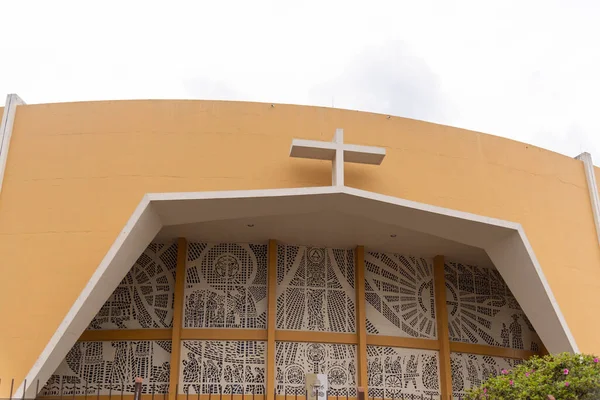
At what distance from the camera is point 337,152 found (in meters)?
8.77

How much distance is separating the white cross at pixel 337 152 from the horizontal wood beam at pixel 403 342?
2495 mm

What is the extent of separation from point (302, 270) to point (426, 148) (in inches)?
92.9

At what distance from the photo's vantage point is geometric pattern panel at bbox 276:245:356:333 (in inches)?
393

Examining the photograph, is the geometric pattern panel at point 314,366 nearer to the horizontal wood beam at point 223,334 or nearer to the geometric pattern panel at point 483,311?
the horizontal wood beam at point 223,334

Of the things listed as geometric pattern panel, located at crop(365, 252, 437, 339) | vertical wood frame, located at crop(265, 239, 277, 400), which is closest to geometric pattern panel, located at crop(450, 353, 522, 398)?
geometric pattern panel, located at crop(365, 252, 437, 339)

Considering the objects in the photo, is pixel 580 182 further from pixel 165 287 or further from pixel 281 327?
pixel 165 287

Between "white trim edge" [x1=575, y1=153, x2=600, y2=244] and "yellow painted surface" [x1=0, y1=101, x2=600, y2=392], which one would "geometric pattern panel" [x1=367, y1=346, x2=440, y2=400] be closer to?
"yellow painted surface" [x1=0, y1=101, x2=600, y2=392]

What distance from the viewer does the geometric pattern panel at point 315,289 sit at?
32.7 ft

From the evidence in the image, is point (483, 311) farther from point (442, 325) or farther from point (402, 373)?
point (402, 373)

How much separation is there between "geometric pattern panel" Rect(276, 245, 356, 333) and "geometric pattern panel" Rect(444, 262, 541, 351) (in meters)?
1.55

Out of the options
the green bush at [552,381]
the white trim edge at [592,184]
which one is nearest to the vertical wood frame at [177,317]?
the green bush at [552,381]

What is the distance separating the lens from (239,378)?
9578 millimetres

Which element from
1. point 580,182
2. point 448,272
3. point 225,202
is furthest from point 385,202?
point 580,182

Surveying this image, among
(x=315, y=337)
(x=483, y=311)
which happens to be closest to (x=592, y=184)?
(x=483, y=311)
